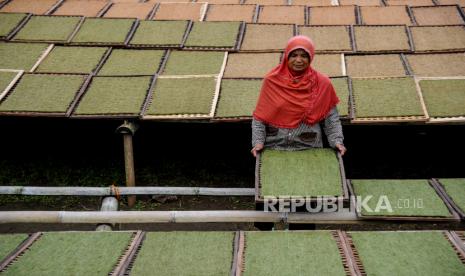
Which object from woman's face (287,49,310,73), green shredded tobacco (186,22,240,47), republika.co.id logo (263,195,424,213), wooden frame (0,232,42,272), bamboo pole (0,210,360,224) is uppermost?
green shredded tobacco (186,22,240,47)

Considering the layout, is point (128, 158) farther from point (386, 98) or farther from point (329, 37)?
point (329, 37)

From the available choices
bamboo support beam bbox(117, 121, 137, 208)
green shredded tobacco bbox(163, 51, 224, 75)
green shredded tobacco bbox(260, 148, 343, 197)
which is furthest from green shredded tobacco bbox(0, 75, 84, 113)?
green shredded tobacco bbox(260, 148, 343, 197)

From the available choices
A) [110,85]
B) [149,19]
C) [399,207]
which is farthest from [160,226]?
[149,19]

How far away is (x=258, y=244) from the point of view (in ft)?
7.47

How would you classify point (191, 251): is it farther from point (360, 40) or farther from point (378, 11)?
point (378, 11)

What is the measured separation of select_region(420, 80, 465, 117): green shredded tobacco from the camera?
136 inches

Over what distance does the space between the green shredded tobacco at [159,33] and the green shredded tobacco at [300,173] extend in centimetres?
229

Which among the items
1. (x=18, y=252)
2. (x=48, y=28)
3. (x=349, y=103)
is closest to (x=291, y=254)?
(x=18, y=252)

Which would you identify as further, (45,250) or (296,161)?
(296,161)

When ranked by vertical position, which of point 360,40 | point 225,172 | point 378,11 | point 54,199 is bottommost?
point 54,199

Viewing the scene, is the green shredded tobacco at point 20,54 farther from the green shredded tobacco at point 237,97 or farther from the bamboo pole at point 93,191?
the green shredded tobacco at point 237,97

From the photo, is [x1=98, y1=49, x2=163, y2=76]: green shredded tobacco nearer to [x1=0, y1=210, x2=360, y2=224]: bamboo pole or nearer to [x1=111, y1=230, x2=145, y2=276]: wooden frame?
[x1=0, y1=210, x2=360, y2=224]: bamboo pole

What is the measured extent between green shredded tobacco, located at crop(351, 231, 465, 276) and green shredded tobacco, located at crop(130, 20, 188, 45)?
118 inches

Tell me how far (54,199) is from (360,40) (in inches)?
137
